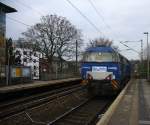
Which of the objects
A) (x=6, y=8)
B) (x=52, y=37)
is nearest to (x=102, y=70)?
(x=6, y=8)

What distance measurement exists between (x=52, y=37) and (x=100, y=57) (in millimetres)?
38412

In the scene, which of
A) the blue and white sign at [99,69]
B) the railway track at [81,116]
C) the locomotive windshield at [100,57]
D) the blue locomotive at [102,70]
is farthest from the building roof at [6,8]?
the railway track at [81,116]

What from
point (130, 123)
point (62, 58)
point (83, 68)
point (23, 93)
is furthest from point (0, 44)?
point (62, 58)

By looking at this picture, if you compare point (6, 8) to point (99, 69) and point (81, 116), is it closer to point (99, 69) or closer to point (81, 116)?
point (99, 69)

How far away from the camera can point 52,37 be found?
2292 inches

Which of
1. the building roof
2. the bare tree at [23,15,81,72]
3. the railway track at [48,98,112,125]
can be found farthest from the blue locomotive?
the bare tree at [23,15,81,72]

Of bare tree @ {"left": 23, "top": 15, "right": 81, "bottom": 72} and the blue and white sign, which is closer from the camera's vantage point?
the blue and white sign

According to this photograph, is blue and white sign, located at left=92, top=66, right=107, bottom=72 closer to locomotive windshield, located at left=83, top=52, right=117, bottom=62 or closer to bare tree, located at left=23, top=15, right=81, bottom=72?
locomotive windshield, located at left=83, top=52, right=117, bottom=62

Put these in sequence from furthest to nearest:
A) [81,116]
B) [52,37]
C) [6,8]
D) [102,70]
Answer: [52,37] < [6,8] < [102,70] < [81,116]

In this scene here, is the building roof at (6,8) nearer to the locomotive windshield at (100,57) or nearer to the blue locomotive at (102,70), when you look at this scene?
the locomotive windshield at (100,57)

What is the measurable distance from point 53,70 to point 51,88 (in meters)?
12.2

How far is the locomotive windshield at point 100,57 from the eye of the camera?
66.3ft

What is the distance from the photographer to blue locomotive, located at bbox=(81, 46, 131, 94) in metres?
19.7

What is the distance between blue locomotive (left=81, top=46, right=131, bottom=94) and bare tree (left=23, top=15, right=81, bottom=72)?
3617cm
